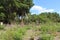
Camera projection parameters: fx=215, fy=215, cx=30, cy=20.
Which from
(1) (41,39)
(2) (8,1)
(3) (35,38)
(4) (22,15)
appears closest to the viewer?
(1) (41,39)

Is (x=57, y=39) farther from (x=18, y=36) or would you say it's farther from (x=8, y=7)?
→ (x=8, y=7)

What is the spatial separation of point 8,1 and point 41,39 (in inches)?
1097

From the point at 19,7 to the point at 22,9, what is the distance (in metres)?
1.45

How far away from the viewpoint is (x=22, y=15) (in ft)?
130

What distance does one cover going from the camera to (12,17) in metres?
36.8

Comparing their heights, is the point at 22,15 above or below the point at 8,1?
below

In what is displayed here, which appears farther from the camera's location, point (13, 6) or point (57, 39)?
point (13, 6)

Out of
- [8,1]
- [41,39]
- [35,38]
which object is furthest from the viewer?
[8,1]

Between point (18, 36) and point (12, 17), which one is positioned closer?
point (18, 36)

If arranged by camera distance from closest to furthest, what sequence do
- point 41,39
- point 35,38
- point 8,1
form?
1. point 41,39
2. point 35,38
3. point 8,1

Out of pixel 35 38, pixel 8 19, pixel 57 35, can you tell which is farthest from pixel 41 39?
pixel 8 19

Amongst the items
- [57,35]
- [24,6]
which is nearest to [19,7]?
[24,6]

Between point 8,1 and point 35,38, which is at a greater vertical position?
point 8,1

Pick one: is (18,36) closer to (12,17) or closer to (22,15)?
(12,17)
